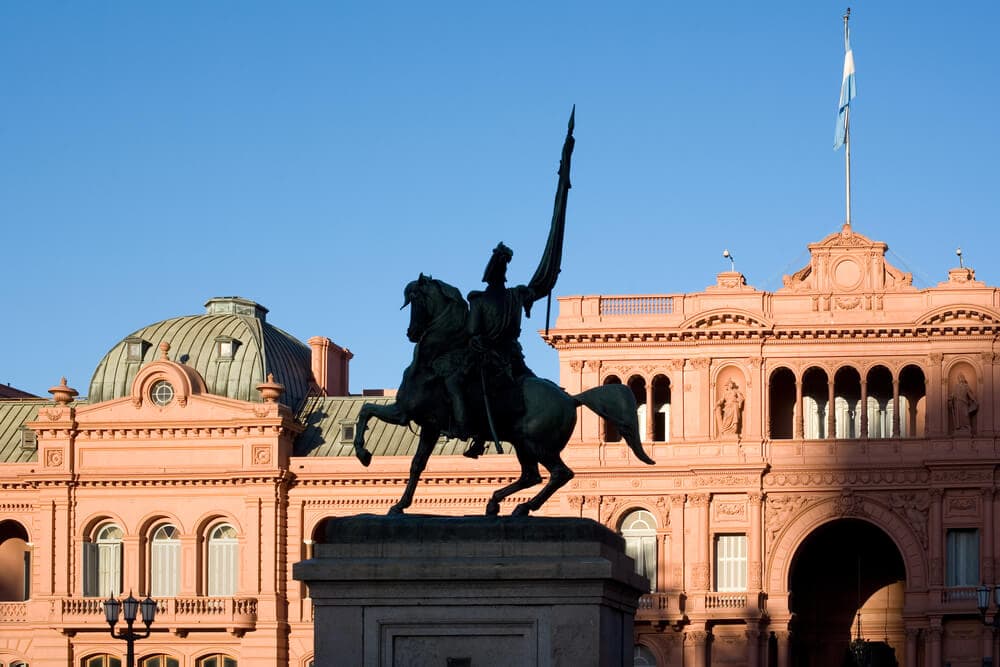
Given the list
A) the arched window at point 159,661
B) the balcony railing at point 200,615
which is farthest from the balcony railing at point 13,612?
the arched window at point 159,661

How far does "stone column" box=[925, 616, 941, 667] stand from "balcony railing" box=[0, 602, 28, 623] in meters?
36.4

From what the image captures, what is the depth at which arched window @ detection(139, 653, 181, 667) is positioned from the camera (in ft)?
290

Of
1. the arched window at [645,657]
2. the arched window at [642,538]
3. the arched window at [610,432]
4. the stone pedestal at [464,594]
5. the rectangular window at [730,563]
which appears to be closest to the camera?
the stone pedestal at [464,594]

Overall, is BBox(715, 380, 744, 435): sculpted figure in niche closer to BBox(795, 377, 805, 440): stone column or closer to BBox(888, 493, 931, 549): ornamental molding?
BBox(795, 377, 805, 440): stone column

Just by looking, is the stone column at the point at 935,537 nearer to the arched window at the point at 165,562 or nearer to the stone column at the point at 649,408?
the stone column at the point at 649,408

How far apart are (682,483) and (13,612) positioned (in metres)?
28.1

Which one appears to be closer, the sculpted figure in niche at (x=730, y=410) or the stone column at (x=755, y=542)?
the stone column at (x=755, y=542)

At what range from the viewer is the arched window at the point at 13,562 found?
310ft

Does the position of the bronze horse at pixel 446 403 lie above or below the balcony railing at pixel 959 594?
above

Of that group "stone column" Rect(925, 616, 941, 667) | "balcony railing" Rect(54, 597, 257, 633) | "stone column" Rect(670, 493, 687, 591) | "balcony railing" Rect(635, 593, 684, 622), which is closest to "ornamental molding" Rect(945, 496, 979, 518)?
"stone column" Rect(925, 616, 941, 667)

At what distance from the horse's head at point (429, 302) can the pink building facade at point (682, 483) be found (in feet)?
184

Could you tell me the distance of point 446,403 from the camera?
1075 inches

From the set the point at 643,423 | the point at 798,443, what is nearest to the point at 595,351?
the point at 643,423

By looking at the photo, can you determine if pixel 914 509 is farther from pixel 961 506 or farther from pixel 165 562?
pixel 165 562
